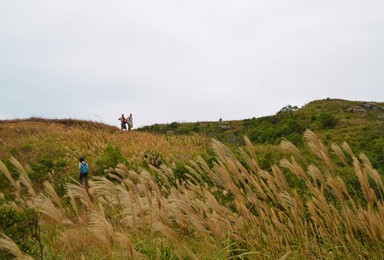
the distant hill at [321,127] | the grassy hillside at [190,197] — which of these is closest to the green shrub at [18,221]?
the grassy hillside at [190,197]

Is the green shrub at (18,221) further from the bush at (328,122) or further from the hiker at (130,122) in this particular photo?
the bush at (328,122)

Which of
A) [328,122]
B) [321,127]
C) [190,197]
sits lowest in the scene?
[190,197]

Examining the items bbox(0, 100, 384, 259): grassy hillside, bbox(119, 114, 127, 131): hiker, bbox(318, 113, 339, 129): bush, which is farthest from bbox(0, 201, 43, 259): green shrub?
bbox(318, 113, 339, 129): bush

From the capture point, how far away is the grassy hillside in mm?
2967

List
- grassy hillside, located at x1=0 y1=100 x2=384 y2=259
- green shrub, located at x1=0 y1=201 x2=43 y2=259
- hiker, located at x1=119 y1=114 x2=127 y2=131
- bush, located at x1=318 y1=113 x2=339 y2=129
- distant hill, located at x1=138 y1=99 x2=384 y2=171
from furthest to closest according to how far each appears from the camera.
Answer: bush, located at x1=318 y1=113 x2=339 y2=129 → hiker, located at x1=119 y1=114 x2=127 y2=131 → distant hill, located at x1=138 y1=99 x2=384 y2=171 → green shrub, located at x1=0 y1=201 x2=43 y2=259 → grassy hillside, located at x1=0 y1=100 x2=384 y2=259

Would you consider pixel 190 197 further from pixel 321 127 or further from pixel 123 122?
pixel 321 127

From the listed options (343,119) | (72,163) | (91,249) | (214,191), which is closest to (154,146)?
(72,163)

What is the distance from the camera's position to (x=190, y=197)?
419 centimetres

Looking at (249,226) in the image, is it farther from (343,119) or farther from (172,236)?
(343,119)

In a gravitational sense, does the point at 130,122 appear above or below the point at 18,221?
above

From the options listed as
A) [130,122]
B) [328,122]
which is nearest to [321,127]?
[328,122]

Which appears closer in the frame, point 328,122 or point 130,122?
point 130,122

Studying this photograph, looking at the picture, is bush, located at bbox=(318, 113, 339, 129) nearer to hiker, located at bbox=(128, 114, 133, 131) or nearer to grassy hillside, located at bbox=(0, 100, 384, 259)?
grassy hillside, located at bbox=(0, 100, 384, 259)

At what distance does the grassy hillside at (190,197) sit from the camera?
297cm
